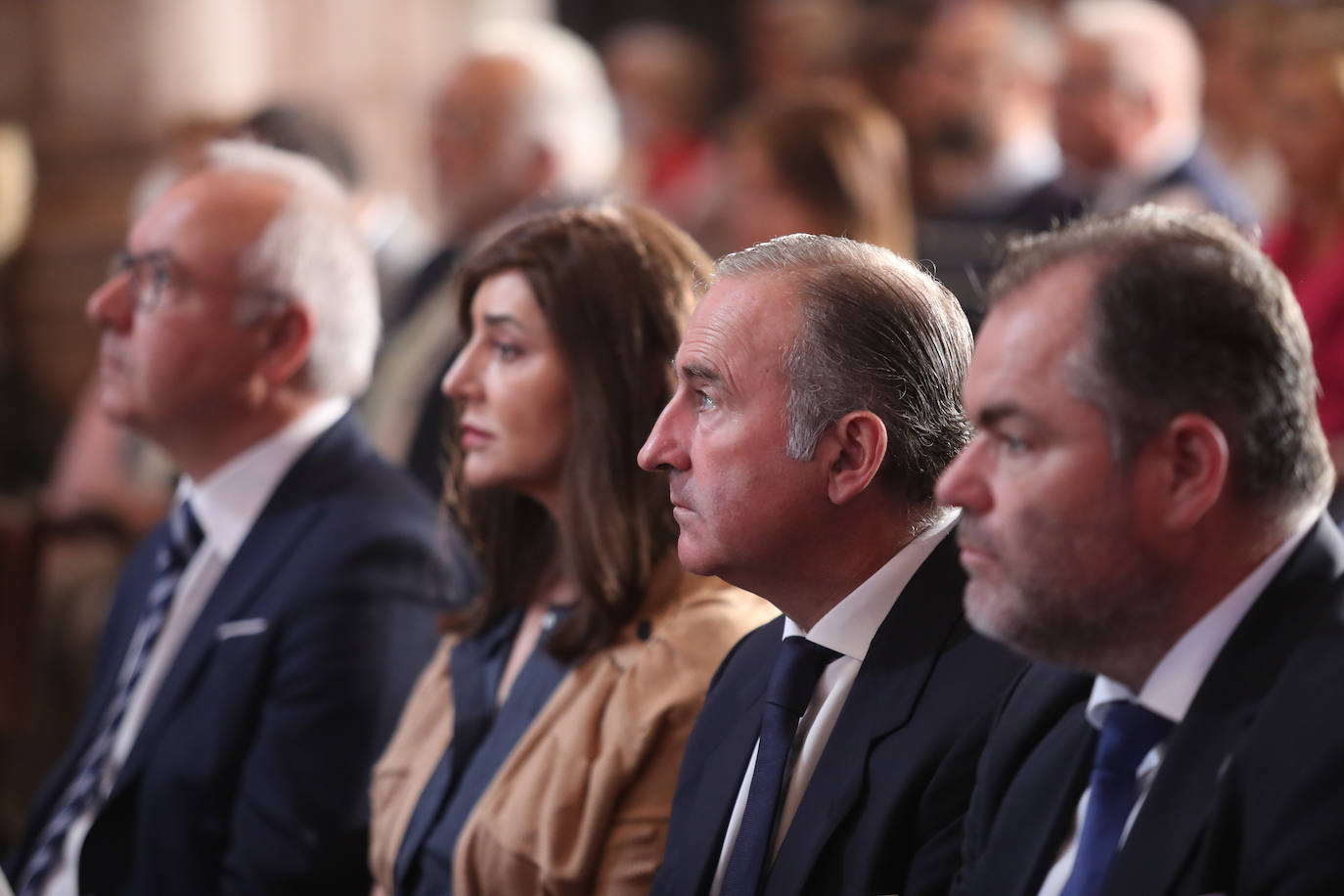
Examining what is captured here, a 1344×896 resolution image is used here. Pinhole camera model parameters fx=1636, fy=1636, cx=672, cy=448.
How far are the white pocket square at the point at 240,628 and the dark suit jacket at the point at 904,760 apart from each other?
48.6 inches

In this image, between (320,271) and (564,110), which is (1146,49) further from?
(320,271)

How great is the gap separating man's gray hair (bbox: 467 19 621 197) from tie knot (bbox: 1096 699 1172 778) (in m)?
3.69

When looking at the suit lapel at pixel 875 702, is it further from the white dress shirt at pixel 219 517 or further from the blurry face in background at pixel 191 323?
the blurry face in background at pixel 191 323

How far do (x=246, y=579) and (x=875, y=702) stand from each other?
5.16 feet

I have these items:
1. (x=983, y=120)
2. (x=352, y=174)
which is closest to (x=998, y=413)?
(x=352, y=174)

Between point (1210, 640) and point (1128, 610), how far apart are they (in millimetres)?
87

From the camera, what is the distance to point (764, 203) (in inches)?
175

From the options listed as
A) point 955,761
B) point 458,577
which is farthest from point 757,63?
point 955,761

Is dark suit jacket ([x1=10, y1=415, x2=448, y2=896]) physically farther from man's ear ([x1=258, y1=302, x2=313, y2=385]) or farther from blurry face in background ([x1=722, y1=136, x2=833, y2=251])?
blurry face in background ([x1=722, y1=136, x2=833, y2=251])

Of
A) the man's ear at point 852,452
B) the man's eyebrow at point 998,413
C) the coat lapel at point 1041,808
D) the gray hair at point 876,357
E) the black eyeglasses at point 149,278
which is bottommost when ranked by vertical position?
the black eyeglasses at point 149,278

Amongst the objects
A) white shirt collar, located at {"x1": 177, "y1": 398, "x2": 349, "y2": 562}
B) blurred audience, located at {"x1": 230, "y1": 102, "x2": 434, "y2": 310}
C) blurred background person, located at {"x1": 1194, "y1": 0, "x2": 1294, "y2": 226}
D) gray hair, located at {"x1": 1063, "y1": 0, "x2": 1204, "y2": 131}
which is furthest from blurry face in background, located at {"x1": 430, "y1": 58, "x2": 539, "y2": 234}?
blurred background person, located at {"x1": 1194, "y1": 0, "x2": 1294, "y2": 226}

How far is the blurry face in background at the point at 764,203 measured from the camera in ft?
14.4

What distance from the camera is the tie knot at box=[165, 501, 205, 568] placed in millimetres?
3371

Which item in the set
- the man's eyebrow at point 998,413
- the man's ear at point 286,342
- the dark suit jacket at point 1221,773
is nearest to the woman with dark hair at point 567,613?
the man's ear at point 286,342
